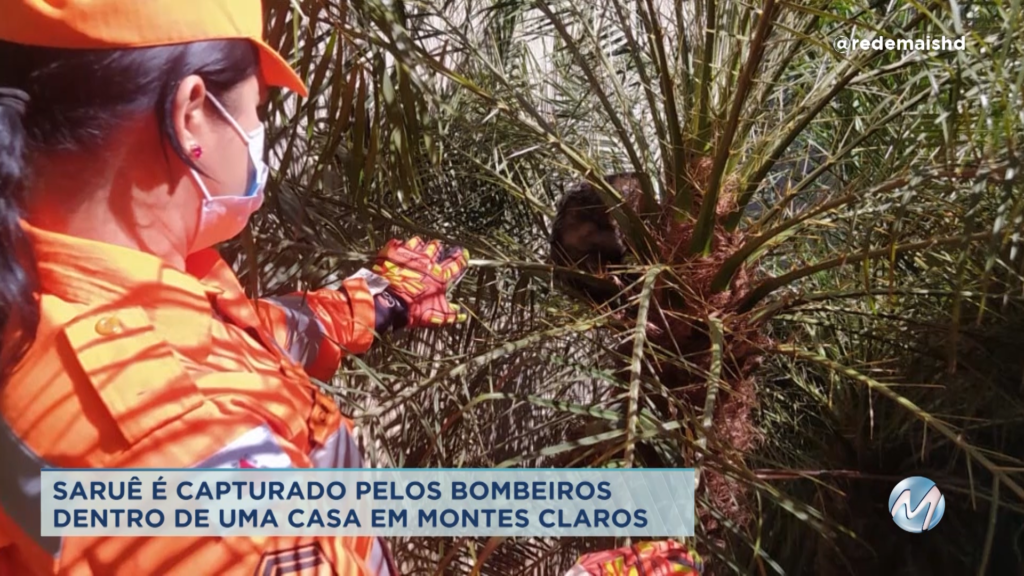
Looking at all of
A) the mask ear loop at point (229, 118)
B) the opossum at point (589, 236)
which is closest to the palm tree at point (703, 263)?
the opossum at point (589, 236)

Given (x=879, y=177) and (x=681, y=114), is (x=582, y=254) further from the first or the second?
(x=879, y=177)

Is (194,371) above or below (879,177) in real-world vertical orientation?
below

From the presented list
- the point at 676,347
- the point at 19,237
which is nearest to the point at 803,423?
the point at 676,347

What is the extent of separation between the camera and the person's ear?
1.86ft

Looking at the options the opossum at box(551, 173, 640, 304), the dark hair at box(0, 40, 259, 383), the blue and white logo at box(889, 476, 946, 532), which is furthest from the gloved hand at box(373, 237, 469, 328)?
the blue and white logo at box(889, 476, 946, 532)

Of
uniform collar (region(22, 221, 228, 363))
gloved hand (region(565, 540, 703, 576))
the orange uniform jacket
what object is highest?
uniform collar (region(22, 221, 228, 363))

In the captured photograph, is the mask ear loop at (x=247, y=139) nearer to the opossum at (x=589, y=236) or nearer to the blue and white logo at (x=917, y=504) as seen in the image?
the opossum at (x=589, y=236)

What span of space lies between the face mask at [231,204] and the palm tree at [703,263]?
69 mm

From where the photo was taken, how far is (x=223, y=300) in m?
0.60

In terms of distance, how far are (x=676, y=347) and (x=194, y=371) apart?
43cm

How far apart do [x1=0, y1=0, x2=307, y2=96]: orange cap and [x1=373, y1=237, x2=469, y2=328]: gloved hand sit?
0.82 ft

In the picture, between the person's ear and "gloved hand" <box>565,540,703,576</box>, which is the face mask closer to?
the person's ear
